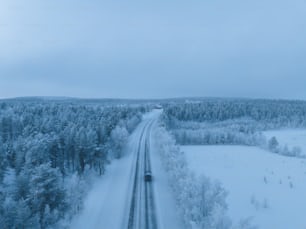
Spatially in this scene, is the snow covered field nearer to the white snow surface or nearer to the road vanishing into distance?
the white snow surface

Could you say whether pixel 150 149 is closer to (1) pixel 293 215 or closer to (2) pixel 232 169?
(2) pixel 232 169

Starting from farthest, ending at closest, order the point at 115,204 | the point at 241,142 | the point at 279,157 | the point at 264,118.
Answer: the point at 264,118 → the point at 241,142 → the point at 279,157 → the point at 115,204

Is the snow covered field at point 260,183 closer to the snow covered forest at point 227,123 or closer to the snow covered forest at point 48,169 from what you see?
the snow covered forest at point 227,123

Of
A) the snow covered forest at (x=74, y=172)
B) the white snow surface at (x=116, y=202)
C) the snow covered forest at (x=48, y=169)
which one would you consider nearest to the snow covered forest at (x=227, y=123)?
the snow covered forest at (x=74, y=172)

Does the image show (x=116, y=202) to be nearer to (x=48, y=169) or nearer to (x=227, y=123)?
(x=48, y=169)

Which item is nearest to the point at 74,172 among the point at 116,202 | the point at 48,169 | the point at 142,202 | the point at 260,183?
the point at 116,202

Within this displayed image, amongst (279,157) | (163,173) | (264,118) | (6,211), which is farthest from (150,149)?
(264,118)
